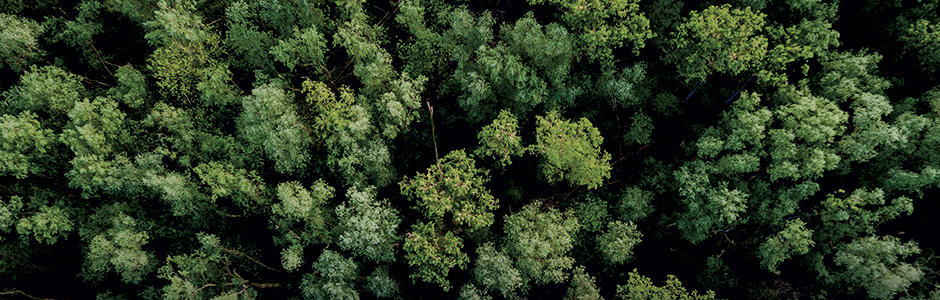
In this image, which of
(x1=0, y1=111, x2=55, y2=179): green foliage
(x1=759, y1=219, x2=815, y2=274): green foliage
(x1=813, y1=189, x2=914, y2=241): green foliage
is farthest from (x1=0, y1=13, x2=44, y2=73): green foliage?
(x1=813, y1=189, x2=914, y2=241): green foliage

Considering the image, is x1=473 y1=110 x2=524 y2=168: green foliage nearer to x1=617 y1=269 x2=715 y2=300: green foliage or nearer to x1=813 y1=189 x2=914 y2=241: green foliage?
x1=617 y1=269 x2=715 y2=300: green foliage

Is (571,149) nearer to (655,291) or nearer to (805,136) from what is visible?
(655,291)

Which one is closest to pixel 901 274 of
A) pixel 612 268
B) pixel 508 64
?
pixel 612 268

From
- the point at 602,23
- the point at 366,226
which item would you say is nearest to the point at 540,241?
the point at 366,226

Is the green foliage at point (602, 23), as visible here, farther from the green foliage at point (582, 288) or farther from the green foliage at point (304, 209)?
the green foliage at point (304, 209)

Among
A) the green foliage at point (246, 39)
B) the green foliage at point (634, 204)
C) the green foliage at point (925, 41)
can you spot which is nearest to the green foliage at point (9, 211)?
the green foliage at point (246, 39)

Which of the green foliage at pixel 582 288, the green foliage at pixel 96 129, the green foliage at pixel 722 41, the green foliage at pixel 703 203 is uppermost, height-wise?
the green foliage at pixel 722 41

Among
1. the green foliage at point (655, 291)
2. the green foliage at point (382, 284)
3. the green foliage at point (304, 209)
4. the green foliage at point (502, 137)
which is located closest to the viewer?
the green foliage at point (304, 209)
